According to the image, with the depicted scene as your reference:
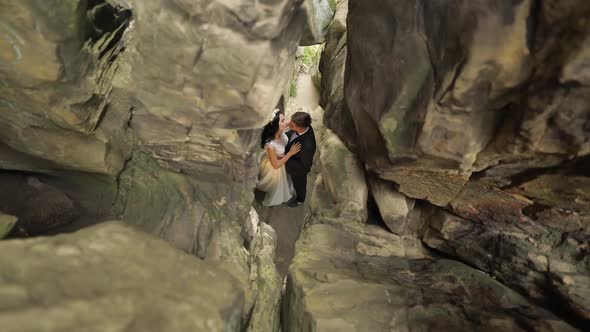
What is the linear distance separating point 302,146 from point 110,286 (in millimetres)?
3468

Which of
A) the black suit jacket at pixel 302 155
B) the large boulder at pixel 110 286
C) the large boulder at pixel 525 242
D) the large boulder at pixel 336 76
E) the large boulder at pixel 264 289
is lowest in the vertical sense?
the large boulder at pixel 264 289

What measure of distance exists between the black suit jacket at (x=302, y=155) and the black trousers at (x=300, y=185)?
14 centimetres

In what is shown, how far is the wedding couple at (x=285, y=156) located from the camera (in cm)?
464

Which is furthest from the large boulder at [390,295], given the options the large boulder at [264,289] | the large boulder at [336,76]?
the large boulder at [336,76]

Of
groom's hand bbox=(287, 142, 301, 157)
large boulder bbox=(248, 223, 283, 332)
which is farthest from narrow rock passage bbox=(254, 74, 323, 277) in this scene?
groom's hand bbox=(287, 142, 301, 157)

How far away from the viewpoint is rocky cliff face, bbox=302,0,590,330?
2.59m

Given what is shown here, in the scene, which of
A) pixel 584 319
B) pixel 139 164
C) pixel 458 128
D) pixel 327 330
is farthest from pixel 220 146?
pixel 584 319

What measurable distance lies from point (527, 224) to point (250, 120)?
355 cm

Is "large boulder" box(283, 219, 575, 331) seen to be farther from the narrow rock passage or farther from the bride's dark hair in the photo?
the bride's dark hair

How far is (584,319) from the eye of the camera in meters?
3.23

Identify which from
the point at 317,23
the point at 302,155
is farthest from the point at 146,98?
the point at 317,23

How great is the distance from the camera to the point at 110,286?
174 centimetres

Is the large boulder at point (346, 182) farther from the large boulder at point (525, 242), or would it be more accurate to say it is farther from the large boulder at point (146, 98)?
the large boulder at point (146, 98)

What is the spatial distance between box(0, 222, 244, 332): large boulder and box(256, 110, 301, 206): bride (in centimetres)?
240
